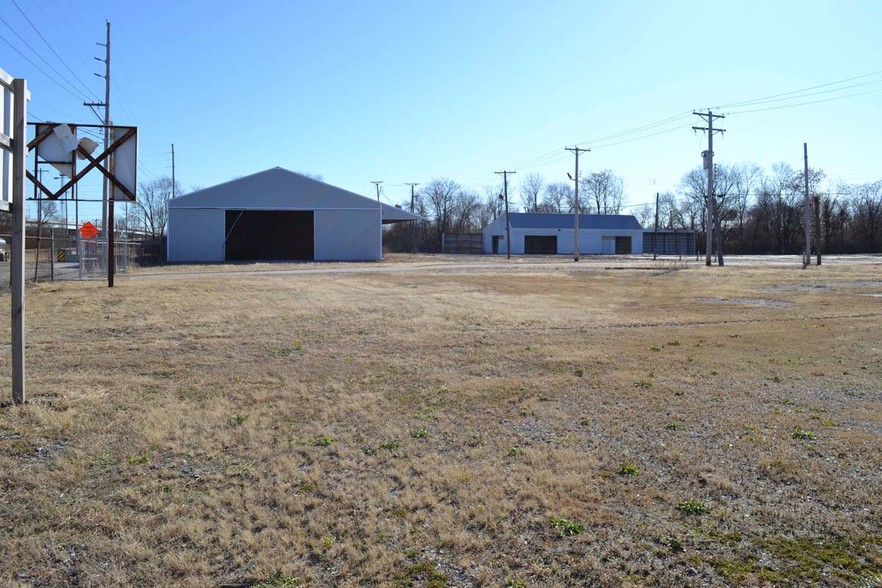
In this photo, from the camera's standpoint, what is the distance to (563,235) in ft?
294

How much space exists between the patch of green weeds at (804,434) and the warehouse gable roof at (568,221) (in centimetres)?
8329

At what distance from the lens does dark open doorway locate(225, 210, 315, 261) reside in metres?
50.9

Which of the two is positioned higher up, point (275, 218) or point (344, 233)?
point (275, 218)

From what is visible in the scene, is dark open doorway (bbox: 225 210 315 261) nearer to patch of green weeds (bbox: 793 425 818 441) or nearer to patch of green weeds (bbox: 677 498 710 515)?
patch of green weeds (bbox: 793 425 818 441)

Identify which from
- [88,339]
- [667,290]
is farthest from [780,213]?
[88,339]

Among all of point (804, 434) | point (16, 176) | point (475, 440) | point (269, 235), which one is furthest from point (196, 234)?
point (804, 434)

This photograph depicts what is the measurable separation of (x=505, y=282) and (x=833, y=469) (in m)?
22.6

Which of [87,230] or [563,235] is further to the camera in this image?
[563,235]

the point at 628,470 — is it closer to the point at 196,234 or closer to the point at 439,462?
the point at 439,462

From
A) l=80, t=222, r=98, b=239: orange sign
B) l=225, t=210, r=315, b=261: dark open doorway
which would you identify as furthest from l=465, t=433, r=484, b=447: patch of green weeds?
l=225, t=210, r=315, b=261: dark open doorway

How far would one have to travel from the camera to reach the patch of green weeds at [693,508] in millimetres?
4520

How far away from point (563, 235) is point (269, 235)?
46.2 metres

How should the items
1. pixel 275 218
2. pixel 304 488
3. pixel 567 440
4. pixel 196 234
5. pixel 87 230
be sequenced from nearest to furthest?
pixel 304 488
pixel 567 440
pixel 87 230
pixel 196 234
pixel 275 218

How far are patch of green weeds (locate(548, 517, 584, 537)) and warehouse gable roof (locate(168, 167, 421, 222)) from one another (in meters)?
46.9
